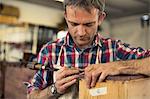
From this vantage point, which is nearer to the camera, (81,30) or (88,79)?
(88,79)

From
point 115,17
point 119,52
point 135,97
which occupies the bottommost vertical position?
point 135,97

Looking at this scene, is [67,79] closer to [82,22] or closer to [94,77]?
[94,77]

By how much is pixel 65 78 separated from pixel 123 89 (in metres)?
0.24

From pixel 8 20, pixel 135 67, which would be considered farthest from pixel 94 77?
pixel 8 20

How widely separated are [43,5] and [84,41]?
4823 mm

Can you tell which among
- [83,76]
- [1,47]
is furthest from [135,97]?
[1,47]

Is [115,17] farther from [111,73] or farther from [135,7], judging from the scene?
[111,73]

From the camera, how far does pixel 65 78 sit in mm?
881

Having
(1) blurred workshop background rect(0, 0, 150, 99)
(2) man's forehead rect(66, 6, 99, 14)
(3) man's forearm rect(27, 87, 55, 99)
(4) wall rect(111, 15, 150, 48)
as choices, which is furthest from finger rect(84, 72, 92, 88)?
(4) wall rect(111, 15, 150, 48)

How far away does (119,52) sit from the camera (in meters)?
1.25

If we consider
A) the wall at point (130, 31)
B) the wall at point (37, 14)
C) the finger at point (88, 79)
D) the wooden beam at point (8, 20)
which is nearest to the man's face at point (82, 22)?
the finger at point (88, 79)

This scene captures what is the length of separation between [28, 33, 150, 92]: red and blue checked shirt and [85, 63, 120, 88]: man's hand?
386mm

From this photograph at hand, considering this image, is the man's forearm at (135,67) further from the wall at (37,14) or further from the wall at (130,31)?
the wall at (130,31)

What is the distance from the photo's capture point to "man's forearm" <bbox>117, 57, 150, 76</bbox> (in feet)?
2.47
